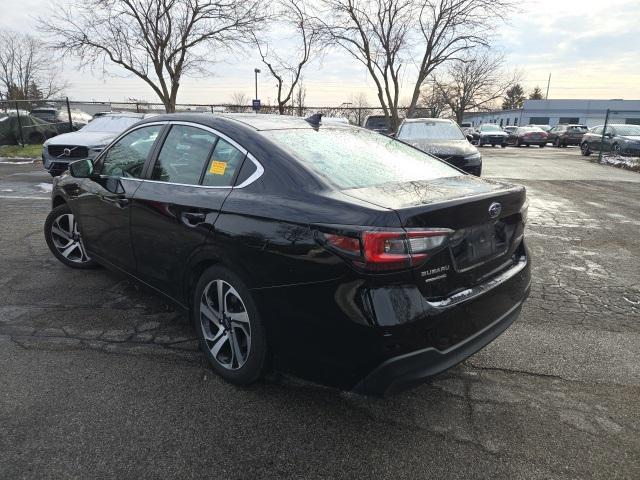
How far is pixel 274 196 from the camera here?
2389 mm

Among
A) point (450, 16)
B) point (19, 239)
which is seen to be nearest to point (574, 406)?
point (19, 239)

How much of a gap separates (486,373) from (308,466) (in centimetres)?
140

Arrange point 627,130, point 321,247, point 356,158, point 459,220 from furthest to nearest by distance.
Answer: point 627,130
point 356,158
point 459,220
point 321,247

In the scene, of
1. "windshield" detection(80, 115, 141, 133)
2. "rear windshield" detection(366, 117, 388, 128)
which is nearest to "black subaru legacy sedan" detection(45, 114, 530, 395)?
"windshield" detection(80, 115, 141, 133)

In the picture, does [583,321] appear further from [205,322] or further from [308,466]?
[205,322]

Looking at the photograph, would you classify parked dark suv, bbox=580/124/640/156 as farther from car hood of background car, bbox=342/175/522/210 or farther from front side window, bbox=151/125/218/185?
front side window, bbox=151/125/218/185

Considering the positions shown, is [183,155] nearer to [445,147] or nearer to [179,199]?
[179,199]

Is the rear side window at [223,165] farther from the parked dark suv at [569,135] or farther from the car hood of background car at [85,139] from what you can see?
the parked dark suv at [569,135]

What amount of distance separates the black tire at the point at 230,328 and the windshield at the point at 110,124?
30.6ft

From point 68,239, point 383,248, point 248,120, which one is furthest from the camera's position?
point 68,239

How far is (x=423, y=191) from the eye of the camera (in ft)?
8.00

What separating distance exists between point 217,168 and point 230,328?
38.7 inches

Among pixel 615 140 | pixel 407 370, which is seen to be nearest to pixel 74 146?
pixel 407 370

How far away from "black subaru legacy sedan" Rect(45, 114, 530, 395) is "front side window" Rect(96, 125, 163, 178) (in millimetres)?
29
